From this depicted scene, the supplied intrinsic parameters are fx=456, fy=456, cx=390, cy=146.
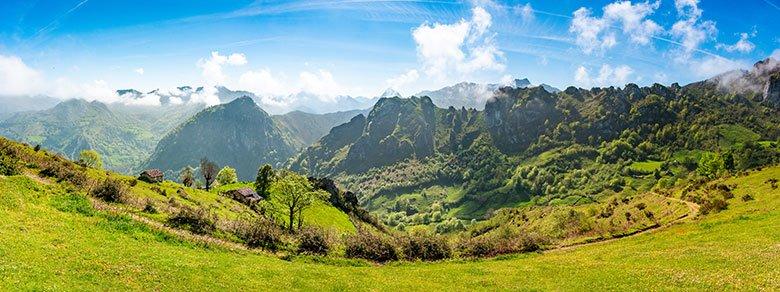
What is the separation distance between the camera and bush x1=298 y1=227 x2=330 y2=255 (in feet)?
168

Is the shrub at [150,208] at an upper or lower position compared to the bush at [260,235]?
upper

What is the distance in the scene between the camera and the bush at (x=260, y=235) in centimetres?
5095

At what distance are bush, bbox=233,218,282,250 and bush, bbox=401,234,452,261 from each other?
1460cm

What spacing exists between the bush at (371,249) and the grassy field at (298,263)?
2703 millimetres

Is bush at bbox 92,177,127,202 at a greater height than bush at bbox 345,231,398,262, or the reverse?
bush at bbox 92,177,127,202

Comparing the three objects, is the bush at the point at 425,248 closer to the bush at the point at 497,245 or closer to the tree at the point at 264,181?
the bush at the point at 497,245

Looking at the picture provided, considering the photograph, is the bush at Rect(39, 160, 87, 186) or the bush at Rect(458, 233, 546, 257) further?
the bush at Rect(39, 160, 87, 186)

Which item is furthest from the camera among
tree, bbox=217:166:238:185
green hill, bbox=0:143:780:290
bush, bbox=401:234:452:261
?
tree, bbox=217:166:238:185

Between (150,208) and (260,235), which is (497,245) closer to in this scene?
(260,235)

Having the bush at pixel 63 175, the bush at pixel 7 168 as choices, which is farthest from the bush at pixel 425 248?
the bush at pixel 7 168

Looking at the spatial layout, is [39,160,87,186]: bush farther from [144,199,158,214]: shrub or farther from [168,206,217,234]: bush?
[168,206,217,234]: bush

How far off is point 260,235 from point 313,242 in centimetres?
608

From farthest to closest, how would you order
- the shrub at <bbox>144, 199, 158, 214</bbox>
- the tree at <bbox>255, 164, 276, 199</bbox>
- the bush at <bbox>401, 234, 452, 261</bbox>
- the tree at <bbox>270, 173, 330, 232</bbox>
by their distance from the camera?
the tree at <bbox>255, 164, 276, 199</bbox> < the tree at <bbox>270, 173, 330, 232</bbox> < the shrub at <bbox>144, 199, 158, 214</bbox> < the bush at <bbox>401, 234, 452, 261</bbox>

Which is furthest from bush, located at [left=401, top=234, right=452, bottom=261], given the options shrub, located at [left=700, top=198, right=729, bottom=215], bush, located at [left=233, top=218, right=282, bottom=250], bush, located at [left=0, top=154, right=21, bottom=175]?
bush, located at [left=0, top=154, right=21, bottom=175]
